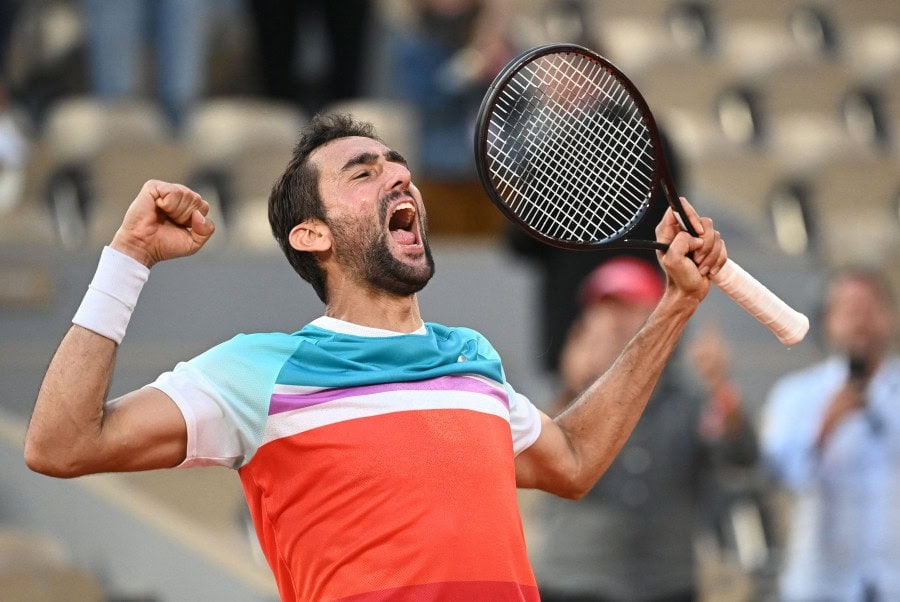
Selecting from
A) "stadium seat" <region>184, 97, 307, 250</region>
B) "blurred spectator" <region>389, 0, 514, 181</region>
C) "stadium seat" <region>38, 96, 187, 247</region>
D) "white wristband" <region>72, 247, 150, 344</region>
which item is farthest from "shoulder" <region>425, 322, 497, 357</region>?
"stadium seat" <region>38, 96, 187, 247</region>

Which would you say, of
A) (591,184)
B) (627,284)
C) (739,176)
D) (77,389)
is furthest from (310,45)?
(77,389)

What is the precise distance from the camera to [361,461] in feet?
7.45

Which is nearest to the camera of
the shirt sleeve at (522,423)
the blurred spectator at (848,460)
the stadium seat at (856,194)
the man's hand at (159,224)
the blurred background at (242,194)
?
the man's hand at (159,224)

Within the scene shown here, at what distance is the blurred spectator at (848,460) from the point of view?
4492 mm

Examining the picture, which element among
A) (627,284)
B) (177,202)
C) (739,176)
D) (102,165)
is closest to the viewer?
(177,202)

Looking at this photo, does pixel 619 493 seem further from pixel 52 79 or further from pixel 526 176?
pixel 52 79

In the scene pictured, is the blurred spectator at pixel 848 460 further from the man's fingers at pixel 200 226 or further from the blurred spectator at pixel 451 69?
the man's fingers at pixel 200 226

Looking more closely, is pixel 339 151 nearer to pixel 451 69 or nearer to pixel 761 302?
pixel 761 302

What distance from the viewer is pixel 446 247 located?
6.30m

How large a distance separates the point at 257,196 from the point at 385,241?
417cm

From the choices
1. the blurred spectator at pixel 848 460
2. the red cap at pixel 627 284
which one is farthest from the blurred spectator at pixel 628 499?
the blurred spectator at pixel 848 460

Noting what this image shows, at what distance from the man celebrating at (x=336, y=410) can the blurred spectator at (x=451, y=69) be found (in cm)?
373

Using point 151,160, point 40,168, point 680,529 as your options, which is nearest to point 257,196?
point 151,160

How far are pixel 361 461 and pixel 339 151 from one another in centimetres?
50
